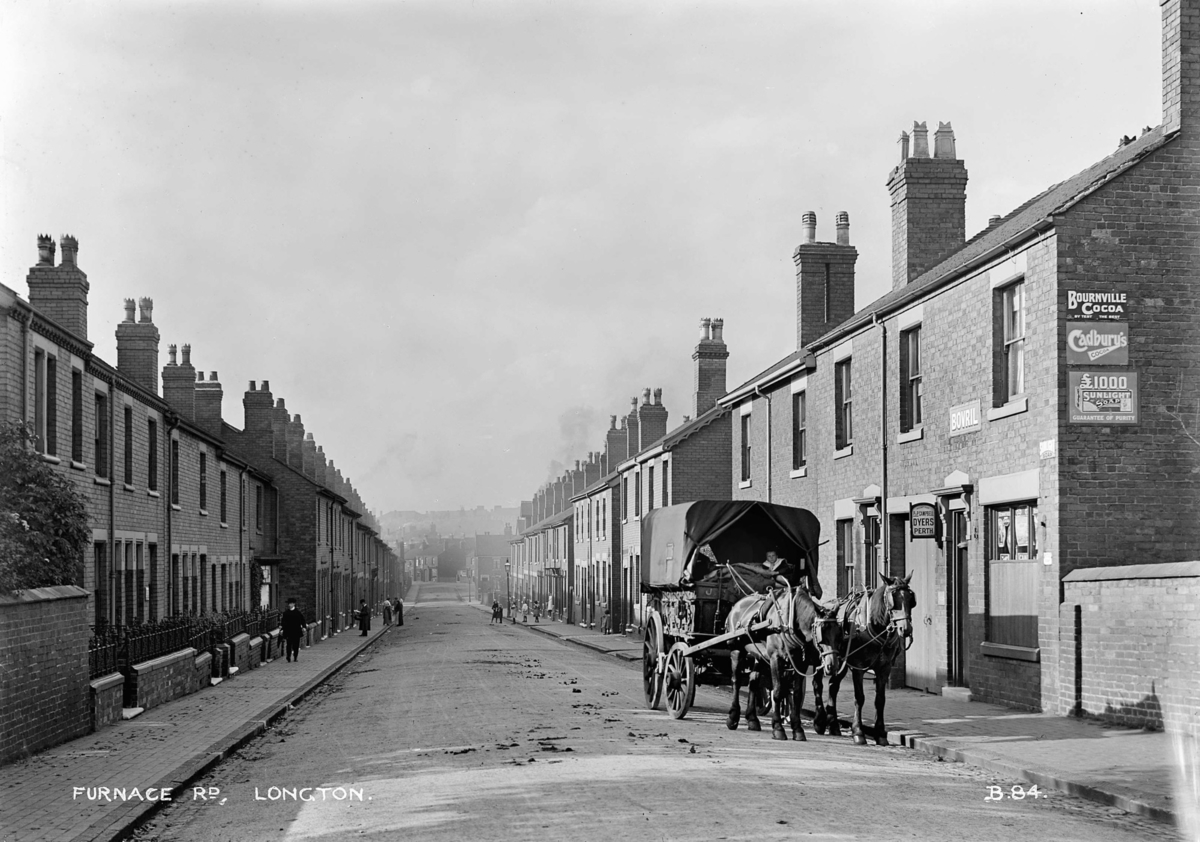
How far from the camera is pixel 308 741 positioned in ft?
51.4

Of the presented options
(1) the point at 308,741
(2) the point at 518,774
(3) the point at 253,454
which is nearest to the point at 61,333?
(1) the point at 308,741

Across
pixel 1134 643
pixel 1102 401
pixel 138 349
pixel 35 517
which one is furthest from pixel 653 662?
pixel 138 349

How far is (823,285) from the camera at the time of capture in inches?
1240

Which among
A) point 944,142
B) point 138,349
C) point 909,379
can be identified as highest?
point 944,142

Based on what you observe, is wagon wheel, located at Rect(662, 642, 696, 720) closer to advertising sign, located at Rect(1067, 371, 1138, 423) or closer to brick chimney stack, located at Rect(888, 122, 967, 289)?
advertising sign, located at Rect(1067, 371, 1138, 423)

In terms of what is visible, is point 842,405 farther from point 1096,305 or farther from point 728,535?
point 1096,305

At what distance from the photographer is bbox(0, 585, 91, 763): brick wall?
12.8 metres

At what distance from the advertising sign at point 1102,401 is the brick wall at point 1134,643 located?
6.62 feet

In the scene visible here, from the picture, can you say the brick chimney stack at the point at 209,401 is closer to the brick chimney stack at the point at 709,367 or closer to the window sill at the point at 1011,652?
the brick chimney stack at the point at 709,367

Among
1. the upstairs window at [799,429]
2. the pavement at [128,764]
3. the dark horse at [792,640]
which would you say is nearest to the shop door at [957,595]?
the dark horse at [792,640]

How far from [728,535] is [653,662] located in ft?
7.34

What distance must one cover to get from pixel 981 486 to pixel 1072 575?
2831 millimetres

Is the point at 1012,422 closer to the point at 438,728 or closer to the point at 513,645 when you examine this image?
the point at 438,728

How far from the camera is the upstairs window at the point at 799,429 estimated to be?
27.7 metres
